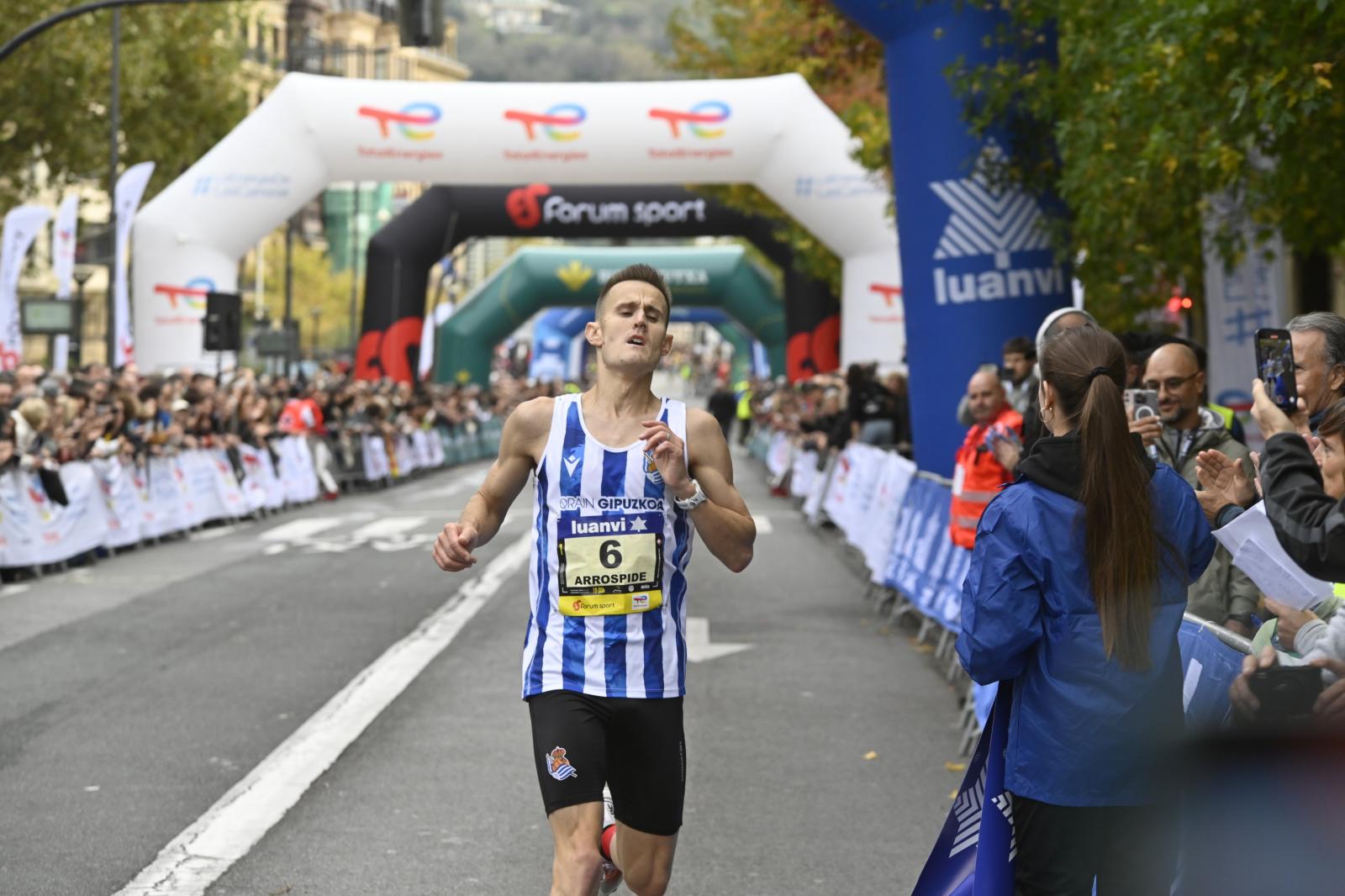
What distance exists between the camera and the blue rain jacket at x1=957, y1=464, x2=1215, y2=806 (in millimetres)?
4352

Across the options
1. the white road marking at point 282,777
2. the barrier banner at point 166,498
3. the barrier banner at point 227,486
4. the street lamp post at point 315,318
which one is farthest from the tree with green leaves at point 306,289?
the white road marking at point 282,777

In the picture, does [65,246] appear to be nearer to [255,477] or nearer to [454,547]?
[255,477]

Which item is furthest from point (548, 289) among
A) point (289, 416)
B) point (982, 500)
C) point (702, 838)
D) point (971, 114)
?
point (702, 838)

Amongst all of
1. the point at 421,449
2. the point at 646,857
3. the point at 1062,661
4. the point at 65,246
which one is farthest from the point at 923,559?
the point at 421,449

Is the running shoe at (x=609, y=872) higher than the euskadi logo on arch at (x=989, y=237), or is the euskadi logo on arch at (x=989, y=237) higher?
the euskadi logo on arch at (x=989, y=237)

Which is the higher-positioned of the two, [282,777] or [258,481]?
[258,481]

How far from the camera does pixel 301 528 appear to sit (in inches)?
951

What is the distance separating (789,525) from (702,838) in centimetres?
1772

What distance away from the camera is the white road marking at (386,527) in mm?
22406

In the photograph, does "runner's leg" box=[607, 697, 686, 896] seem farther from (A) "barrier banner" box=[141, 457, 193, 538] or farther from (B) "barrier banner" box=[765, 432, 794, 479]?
(B) "barrier banner" box=[765, 432, 794, 479]

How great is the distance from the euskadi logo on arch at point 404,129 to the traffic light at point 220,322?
2.89m

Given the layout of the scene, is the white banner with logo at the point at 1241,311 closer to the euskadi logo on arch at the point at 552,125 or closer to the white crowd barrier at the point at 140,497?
the white crowd barrier at the point at 140,497

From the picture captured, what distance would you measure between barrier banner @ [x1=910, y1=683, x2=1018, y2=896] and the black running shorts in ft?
2.19

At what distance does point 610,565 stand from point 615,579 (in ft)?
0.13
